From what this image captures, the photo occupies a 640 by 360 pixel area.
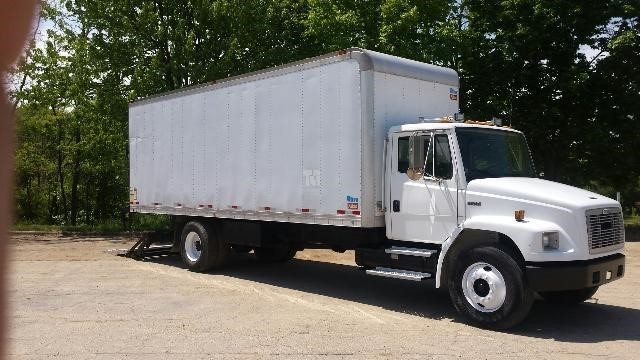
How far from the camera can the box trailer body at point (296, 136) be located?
343 inches

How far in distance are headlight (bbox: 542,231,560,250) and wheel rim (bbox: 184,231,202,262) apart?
691 centimetres

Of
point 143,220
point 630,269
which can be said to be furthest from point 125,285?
point 143,220

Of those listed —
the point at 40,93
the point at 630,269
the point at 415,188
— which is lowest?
the point at 630,269

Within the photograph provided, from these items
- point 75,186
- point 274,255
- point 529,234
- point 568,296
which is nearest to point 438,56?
point 274,255

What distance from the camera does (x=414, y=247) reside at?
336 inches

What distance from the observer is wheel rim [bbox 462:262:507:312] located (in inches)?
287

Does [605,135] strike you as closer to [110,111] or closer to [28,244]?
Answer: [110,111]

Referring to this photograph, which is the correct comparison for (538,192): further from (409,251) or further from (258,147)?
(258,147)

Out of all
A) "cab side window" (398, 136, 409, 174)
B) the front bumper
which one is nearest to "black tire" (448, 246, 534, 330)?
the front bumper

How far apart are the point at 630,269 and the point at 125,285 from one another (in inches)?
388

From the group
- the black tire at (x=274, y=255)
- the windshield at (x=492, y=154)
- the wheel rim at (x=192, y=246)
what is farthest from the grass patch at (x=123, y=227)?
the windshield at (x=492, y=154)

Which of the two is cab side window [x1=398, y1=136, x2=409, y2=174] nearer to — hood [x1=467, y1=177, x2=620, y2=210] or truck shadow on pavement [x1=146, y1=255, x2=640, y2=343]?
hood [x1=467, y1=177, x2=620, y2=210]

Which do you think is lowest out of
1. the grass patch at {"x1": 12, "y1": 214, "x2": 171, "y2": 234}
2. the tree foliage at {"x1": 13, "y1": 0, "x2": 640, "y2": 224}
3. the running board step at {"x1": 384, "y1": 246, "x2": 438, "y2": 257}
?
the grass patch at {"x1": 12, "y1": 214, "x2": 171, "y2": 234}

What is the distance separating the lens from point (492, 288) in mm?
7332
